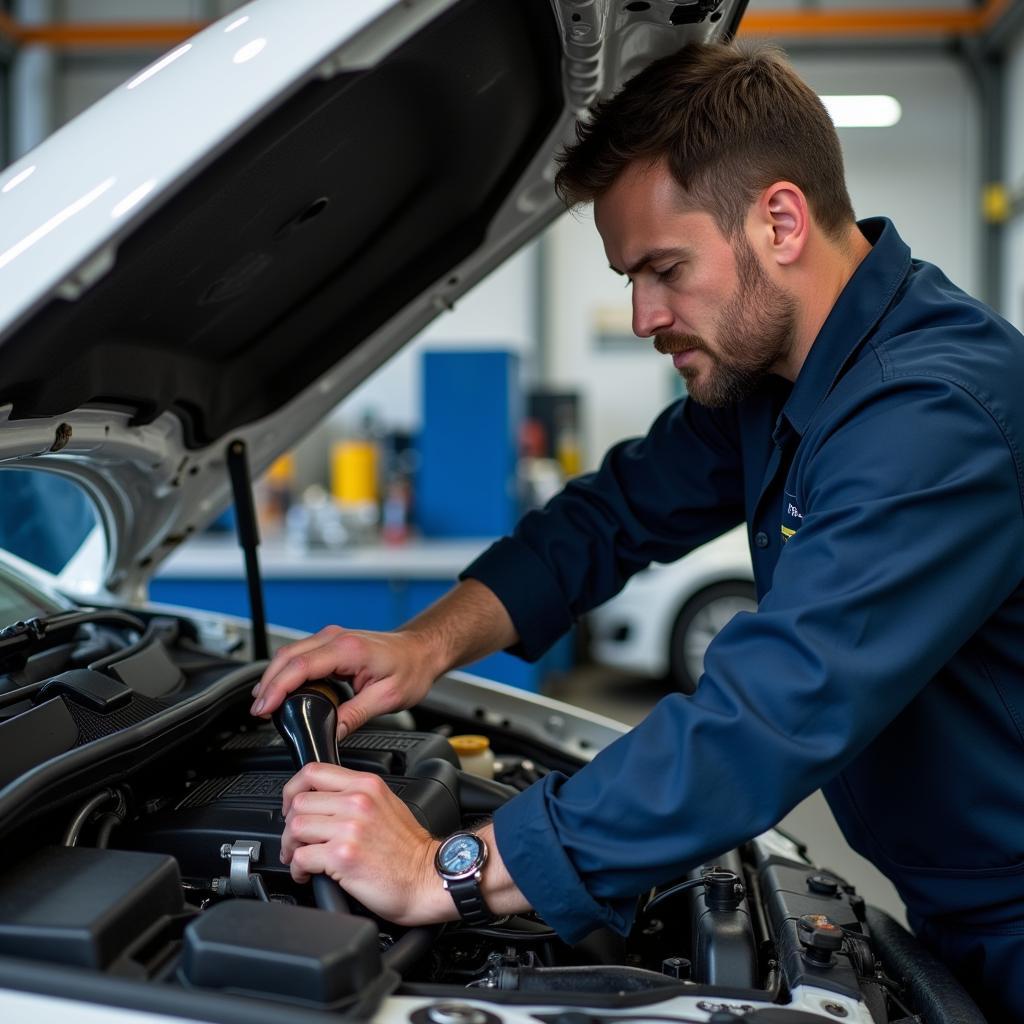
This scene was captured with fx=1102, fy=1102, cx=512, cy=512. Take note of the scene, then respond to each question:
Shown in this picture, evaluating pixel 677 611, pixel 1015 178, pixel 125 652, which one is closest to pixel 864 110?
pixel 1015 178

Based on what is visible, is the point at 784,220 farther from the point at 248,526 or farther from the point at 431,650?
the point at 248,526

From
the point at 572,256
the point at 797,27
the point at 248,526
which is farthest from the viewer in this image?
the point at 572,256

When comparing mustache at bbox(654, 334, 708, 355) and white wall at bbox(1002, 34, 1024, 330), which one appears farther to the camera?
white wall at bbox(1002, 34, 1024, 330)

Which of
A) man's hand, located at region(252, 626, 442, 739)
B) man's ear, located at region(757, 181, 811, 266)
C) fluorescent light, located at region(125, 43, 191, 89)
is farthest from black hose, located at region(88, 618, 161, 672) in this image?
man's ear, located at region(757, 181, 811, 266)

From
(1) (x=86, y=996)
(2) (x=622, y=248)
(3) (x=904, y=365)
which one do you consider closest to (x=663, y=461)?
(2) (x=622, y=248)

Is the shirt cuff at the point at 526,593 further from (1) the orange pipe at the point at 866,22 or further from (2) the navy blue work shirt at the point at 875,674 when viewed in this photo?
(1) the orange pipe at the point at 866,22

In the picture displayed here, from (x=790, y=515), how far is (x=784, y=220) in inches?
12.7

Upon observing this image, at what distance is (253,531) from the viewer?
5.76 feet

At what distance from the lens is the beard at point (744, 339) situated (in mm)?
1191

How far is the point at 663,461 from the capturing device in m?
1.68

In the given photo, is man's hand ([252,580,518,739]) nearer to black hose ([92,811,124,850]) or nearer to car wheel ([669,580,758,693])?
black hose ([92,811,124,850])

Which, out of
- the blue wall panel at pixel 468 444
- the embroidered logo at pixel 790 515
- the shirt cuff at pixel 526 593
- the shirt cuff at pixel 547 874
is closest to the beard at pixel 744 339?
the embroidered logo at pixel 790 515

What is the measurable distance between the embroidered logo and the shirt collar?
8 cm

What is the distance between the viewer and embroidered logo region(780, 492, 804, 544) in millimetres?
1212
